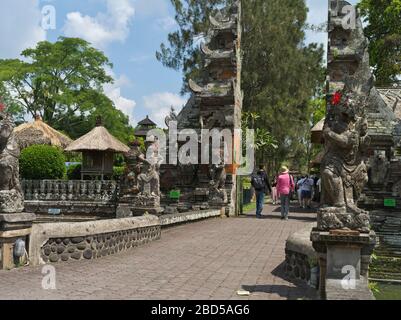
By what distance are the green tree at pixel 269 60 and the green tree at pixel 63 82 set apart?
9.86 meters

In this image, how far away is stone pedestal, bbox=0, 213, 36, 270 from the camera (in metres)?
7.48

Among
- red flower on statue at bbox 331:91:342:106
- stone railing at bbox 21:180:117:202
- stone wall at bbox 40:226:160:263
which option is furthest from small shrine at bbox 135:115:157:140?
red flower on statue at bbox 331:91:342:106

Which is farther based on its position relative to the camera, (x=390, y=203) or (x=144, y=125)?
(x=144, y=125)

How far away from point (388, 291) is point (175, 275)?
10.3ft

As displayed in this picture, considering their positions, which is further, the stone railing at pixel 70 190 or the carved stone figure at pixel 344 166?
the stone railing at pixel 70 190

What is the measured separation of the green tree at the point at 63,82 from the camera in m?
42.3

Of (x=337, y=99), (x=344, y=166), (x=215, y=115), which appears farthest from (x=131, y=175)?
(x=344, y=166)

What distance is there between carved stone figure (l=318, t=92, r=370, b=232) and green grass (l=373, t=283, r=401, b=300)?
5.18 ft

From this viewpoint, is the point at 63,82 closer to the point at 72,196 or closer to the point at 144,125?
the point at 144,125

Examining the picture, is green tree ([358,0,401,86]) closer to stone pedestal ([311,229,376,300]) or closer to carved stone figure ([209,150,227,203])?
carved stone figure ([209,150,227,203])

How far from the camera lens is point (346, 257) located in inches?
220

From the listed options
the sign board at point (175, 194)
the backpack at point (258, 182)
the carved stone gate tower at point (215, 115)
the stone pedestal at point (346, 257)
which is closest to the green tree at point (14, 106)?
the carved stone gate tower at point (215, 115)

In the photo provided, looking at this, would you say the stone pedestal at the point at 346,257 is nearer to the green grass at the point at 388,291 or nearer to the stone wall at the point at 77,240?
the green grass at the point at 388,291
